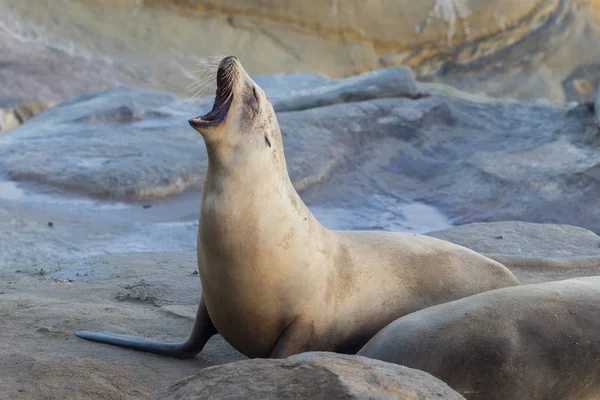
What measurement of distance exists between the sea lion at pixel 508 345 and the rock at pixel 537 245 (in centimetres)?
Result: 176

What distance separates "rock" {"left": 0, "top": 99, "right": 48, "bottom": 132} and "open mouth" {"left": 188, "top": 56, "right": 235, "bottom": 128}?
9331 millimetres

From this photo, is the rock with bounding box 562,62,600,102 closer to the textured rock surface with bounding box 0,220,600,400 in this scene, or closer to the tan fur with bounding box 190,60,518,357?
the textured rock surface with bounding box 0,220,600,400

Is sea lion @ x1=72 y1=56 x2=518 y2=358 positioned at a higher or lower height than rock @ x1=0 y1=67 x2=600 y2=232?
lower

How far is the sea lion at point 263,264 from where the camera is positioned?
10.6 feet

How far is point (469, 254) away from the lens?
13.1ft

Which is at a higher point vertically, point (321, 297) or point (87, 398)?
point (321, 297)

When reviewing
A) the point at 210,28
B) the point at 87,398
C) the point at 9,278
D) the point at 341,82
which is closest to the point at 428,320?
the point at 87,398

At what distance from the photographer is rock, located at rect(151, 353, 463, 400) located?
78.5 inches

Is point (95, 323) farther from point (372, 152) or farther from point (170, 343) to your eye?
point (372, 152)

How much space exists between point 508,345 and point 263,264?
92cm

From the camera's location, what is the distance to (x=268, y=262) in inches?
128

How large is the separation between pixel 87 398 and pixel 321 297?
100 cm

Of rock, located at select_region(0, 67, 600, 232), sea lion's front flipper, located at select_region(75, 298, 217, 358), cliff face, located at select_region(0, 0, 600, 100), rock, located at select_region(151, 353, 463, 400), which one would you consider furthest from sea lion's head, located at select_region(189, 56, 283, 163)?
cliff face, located at select_region(0, 0, 600, 100)

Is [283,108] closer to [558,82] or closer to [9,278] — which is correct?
[9,278]
